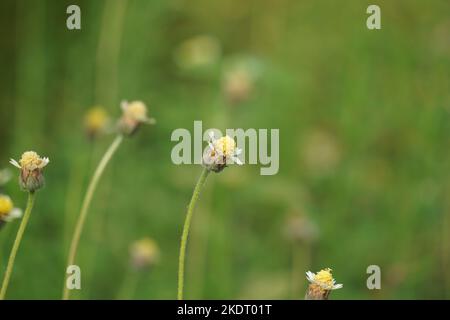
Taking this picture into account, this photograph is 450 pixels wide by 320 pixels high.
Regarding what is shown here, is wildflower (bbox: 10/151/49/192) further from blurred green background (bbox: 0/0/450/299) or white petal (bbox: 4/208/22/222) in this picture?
blurred green background (bbox: 0/0/450/299)

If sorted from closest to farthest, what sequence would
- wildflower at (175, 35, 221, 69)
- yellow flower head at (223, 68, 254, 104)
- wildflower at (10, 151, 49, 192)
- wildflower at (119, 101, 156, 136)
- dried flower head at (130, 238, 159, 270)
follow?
wildflower at (10, 151, 49, 192), wildflower at (119, 101, 156, 136), dried flower head at (130, 238, 159, 270), yellow flower head at (223, 68, 254, 104), wildflower at (175, 35, 221, 69)

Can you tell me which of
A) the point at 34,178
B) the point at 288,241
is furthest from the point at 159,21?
the point at 34,178

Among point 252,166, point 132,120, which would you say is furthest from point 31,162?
point 252,166

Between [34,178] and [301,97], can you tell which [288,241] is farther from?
[34,178]

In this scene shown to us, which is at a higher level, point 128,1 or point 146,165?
point 128,1

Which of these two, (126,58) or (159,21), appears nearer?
(126,58)

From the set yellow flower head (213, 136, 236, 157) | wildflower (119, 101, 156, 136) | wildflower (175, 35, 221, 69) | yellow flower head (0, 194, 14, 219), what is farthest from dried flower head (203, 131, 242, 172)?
wildflower (175, 35, 221, 69)

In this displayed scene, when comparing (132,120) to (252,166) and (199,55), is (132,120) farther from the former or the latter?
(252,166)
